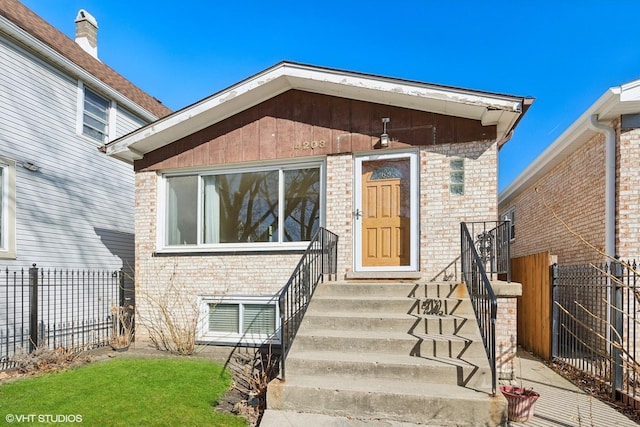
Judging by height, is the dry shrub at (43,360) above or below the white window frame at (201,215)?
below

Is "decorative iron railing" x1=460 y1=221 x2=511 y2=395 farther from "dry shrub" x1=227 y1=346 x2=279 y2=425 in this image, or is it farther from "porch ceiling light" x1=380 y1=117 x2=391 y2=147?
"dry shrub" x1=227 y1=346 x2=279 y2=425

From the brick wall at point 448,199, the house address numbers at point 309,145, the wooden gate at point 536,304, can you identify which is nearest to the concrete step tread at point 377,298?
the brick wall at point 448,199

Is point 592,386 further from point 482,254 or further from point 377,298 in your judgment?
point 377,298

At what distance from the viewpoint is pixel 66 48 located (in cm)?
995

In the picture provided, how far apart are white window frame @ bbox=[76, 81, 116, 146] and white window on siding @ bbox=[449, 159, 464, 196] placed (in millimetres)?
8497

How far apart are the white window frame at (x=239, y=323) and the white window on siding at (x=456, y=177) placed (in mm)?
3588

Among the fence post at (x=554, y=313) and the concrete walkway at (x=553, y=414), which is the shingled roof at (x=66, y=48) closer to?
the concrete walkway at (x=553, y=414)

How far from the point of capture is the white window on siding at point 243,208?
7424 mm

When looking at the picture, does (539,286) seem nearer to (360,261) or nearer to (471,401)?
(360,261)

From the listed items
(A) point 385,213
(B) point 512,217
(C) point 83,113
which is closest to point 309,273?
(A) point 385,213

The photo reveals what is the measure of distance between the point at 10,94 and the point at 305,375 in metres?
8.04

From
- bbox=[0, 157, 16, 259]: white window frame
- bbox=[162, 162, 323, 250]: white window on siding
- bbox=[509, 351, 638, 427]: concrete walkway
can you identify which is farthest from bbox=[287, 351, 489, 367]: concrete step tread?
bbox=[0, 157, 16, 259]: white window frame

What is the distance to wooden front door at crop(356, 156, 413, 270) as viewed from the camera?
6.80 m

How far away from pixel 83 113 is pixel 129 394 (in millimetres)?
7394
